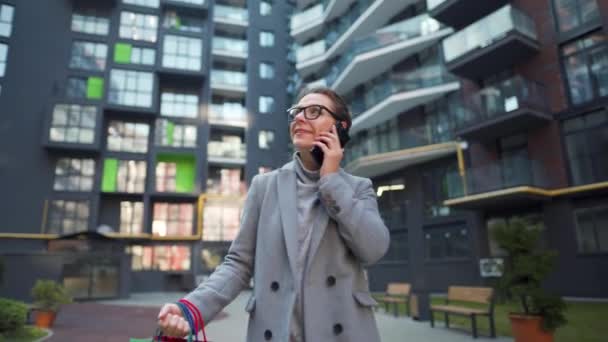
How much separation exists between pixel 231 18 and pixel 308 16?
830 cm

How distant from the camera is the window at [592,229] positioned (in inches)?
621

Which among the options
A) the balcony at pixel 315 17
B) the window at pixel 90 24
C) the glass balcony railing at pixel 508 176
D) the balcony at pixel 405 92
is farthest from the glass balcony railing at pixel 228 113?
the glass balcony railing at pixel 508 176

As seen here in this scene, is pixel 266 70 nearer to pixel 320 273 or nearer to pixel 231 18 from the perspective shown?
pixel 231 18

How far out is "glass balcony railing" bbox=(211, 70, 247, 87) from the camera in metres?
37.7

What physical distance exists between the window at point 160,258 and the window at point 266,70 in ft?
Result: 57.9

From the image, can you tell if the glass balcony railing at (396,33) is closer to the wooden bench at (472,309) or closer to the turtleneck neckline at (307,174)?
the wooden bench at (472,309)

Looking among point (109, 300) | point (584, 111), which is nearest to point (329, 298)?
point (584, 111)

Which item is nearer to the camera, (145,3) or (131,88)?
(131,88)

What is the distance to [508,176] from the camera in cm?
1786

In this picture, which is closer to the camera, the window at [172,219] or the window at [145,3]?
the window at [172,219]

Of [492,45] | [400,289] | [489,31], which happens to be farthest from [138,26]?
[400,289]

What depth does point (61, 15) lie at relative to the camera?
34875 mm

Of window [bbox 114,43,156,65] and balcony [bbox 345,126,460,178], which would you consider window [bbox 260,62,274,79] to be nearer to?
window [bbox 114,43,156,65]

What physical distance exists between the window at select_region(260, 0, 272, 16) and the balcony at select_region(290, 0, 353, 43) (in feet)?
16.4
